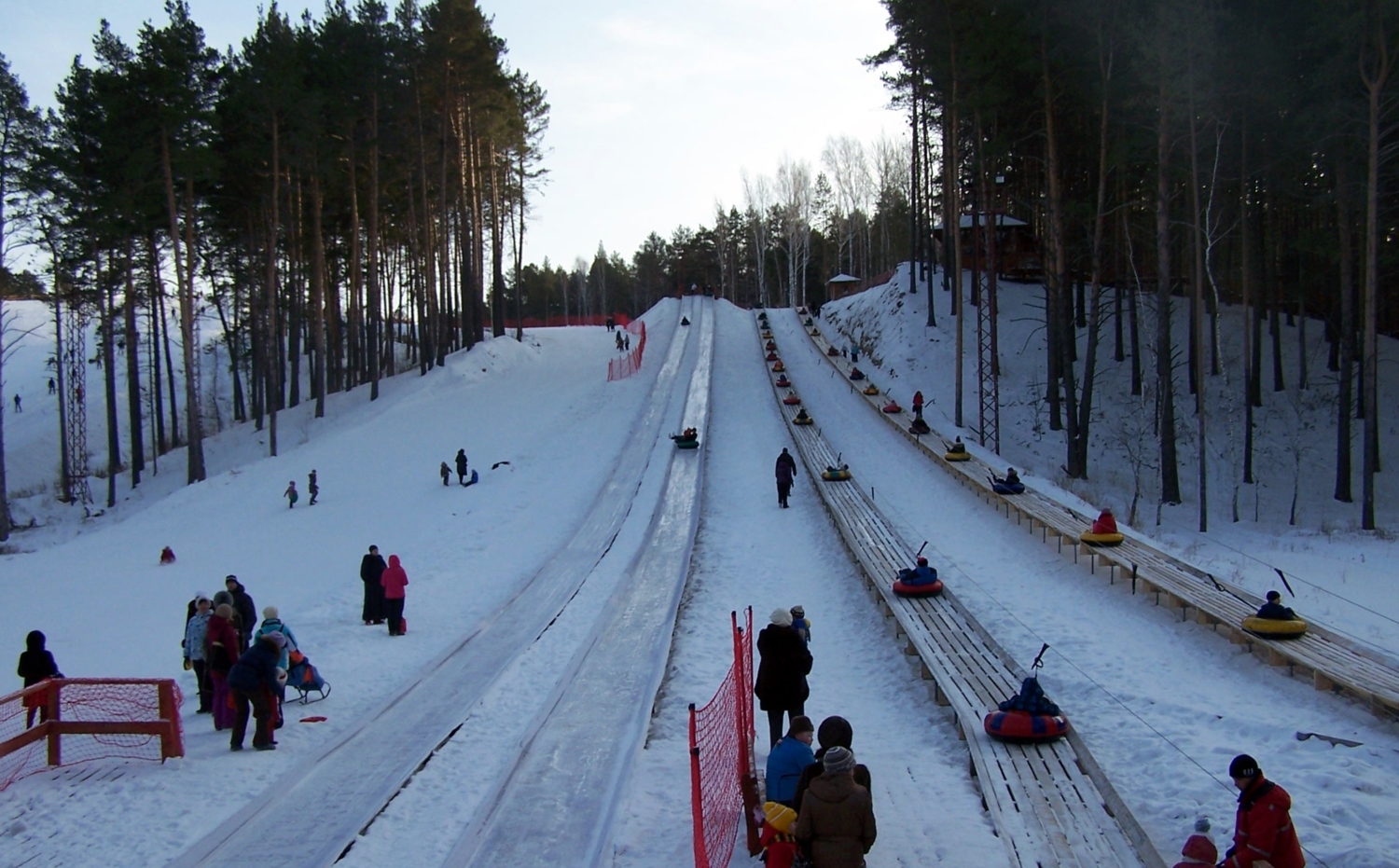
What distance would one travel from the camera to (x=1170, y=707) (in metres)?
9.97

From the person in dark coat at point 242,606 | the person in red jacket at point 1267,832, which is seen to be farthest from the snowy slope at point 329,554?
the person in red jacket at point 1267,832

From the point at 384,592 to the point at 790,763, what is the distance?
1083 centimetres

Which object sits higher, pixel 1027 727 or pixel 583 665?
pixel 1027 727

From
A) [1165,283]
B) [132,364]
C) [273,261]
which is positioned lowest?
[132,364]

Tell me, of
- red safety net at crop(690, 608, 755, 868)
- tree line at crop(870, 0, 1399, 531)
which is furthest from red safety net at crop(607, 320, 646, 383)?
red safety net at crop(690, 608, 755, 868)

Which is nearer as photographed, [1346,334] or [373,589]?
[373,589]

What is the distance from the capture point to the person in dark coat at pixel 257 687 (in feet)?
33.4

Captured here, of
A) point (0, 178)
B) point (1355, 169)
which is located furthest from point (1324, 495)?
point (0, 178)

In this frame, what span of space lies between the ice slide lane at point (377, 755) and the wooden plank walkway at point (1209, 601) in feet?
29.9

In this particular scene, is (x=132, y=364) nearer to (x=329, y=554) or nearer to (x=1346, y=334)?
(x=329, y=554)

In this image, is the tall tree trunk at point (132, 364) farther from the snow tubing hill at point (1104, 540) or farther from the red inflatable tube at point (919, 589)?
the snow tubing hill at point (1104, 540)

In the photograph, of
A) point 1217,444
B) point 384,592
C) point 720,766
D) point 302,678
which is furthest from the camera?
point 1217,444

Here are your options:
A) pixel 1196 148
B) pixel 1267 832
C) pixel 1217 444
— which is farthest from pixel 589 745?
pixel 1217 444

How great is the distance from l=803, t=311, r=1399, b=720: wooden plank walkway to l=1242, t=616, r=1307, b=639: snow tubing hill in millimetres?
95
